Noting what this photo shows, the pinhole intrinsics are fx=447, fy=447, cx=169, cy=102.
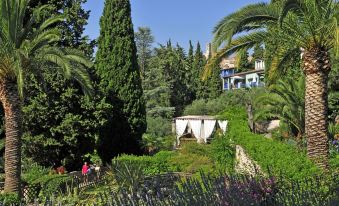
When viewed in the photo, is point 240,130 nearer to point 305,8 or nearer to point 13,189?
point 305,8

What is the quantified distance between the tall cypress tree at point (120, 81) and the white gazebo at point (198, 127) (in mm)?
5636

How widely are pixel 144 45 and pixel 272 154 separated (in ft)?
166

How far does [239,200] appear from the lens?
3193mm

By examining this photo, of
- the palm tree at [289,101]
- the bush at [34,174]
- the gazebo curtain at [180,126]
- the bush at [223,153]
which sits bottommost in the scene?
the bush at [34,174]

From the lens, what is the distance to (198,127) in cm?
3164

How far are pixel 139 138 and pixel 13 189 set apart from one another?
1274 cm

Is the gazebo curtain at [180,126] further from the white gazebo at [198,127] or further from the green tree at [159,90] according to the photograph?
the green tree at [159,90]

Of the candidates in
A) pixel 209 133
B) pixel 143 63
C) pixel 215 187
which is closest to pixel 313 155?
pixel 215 187

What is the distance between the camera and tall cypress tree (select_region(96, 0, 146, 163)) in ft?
85.2

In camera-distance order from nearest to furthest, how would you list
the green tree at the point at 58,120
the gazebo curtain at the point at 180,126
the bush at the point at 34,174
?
the bush at the point at 34,174 → the green tree at the point at 58,120 → the gazebo curtain at the point at 180,126

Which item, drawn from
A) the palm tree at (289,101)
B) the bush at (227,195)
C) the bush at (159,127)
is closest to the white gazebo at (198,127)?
the bush at (159,127)

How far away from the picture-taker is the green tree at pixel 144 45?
58.4 metres

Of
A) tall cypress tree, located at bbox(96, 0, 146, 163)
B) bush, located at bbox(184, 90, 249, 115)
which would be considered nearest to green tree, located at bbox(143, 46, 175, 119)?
bush, located at bbox(184, 90, 249, 115)

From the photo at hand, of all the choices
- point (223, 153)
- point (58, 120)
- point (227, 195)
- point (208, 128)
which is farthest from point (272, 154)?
point (208, 128)
